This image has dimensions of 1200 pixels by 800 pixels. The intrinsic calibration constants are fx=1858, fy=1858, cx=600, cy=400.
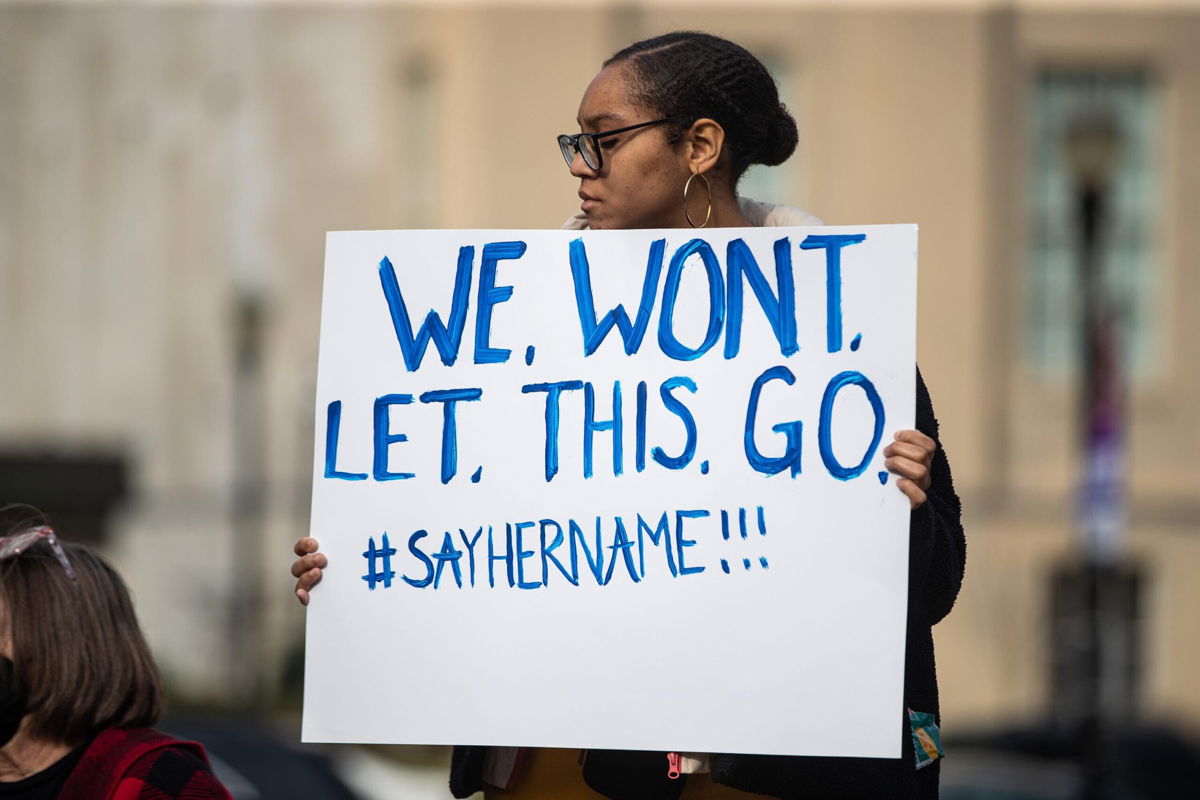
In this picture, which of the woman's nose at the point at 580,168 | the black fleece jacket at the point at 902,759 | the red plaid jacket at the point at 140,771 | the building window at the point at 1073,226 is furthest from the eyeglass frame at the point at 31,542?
the building window at the point at 1073,226

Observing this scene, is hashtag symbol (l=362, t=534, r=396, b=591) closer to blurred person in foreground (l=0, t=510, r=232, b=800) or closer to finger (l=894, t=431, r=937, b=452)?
blurred person in foreground (l=0, t=510, r=232, b=800)

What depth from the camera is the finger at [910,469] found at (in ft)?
9.12

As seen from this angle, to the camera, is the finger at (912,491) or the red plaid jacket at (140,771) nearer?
the finger at (912,491)

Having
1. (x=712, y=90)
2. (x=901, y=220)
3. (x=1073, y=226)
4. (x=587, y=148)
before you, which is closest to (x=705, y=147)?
(x=712, y=90)

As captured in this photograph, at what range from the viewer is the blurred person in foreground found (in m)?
3.14

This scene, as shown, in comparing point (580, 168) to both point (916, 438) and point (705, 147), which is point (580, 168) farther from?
point (916, 438)

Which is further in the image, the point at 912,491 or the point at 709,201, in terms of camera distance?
the point at 709,201

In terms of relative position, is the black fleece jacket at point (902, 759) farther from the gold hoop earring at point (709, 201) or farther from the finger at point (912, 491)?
the gold hoop earring at point (709, 201)

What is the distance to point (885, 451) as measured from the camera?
111 inches

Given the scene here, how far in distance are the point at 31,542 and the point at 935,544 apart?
1551 mm

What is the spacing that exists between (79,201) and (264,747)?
62.7 ft

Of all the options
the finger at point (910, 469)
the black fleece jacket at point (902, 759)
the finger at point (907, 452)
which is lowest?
the black fleece jacket at point (902, 759)

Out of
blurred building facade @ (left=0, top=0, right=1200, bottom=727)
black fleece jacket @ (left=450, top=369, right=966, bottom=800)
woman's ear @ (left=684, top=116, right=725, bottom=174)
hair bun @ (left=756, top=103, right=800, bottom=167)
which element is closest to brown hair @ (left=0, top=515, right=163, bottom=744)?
black fleece jacket @ (left=450, top=369, right=966, bottom=800)

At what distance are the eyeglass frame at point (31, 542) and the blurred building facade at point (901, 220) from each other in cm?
1702
